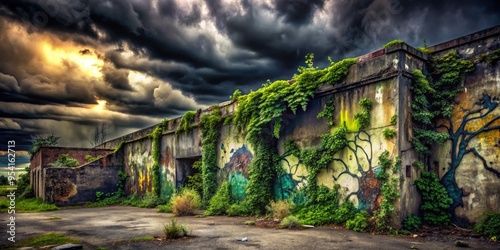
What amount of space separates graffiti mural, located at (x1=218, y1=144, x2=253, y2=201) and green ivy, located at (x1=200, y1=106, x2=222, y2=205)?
0.62m

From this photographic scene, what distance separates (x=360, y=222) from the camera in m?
7.33

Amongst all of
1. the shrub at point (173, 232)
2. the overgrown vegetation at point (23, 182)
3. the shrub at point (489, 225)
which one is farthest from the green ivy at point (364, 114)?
the overgrown vegetation at point (23, 182)

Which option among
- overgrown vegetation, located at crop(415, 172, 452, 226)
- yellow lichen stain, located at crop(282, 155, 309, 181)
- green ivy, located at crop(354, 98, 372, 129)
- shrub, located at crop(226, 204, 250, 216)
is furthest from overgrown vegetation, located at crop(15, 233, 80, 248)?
overgrown vegetation, located at crop(415, 172, 452, 226)

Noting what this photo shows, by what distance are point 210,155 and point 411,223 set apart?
7416 mm

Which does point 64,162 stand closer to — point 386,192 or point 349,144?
point 349,144

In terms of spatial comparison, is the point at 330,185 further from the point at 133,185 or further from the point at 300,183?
the point at 133,185

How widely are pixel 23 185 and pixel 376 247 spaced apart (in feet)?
84.9

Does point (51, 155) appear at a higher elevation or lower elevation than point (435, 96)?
lower

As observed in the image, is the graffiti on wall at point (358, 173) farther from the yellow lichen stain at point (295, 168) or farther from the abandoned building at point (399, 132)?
the yellow lichen stain at point (295, 168)

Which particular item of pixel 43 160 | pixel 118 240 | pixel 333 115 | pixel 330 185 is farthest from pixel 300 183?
pixel 43 160

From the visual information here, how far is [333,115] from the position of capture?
866cm

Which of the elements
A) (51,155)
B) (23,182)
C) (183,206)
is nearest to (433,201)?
(183,206)

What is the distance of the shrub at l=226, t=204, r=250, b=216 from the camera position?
1029cm

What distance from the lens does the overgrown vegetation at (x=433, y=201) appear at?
7340 millimetres
